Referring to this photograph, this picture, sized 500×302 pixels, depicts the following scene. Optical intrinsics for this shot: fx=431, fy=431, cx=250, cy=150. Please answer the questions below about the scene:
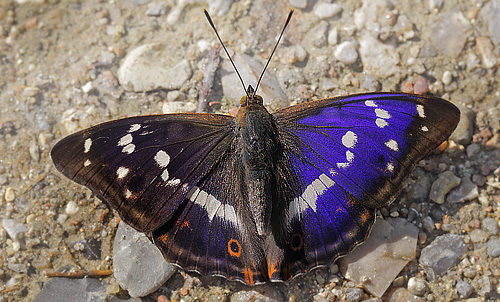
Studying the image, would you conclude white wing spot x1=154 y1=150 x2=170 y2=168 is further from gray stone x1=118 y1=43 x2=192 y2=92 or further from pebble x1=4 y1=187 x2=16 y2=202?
pebble x1=4 y1=187 x2=16 y2=202

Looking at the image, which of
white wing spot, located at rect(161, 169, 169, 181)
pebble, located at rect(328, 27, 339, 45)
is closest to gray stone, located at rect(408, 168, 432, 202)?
pebble, located at rect(328, 27, 339, 45)

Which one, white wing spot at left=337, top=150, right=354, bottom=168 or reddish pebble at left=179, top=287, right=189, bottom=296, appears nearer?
white wing spot at left=337, top=150, right=354, bottom=168

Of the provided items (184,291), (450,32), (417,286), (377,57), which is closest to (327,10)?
(377,57)

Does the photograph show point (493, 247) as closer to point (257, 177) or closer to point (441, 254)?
point (441, 254)

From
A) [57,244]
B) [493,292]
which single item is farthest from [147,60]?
[493,292]

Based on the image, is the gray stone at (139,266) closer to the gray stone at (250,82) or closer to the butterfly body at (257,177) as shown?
the butterfly body at (257,177)

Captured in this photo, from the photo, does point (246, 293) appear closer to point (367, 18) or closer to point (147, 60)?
point (147, 60)

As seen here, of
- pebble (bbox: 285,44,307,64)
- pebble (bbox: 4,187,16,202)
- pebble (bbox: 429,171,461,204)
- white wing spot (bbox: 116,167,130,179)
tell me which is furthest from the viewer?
pebble (bbox: 285,44,307,64)
